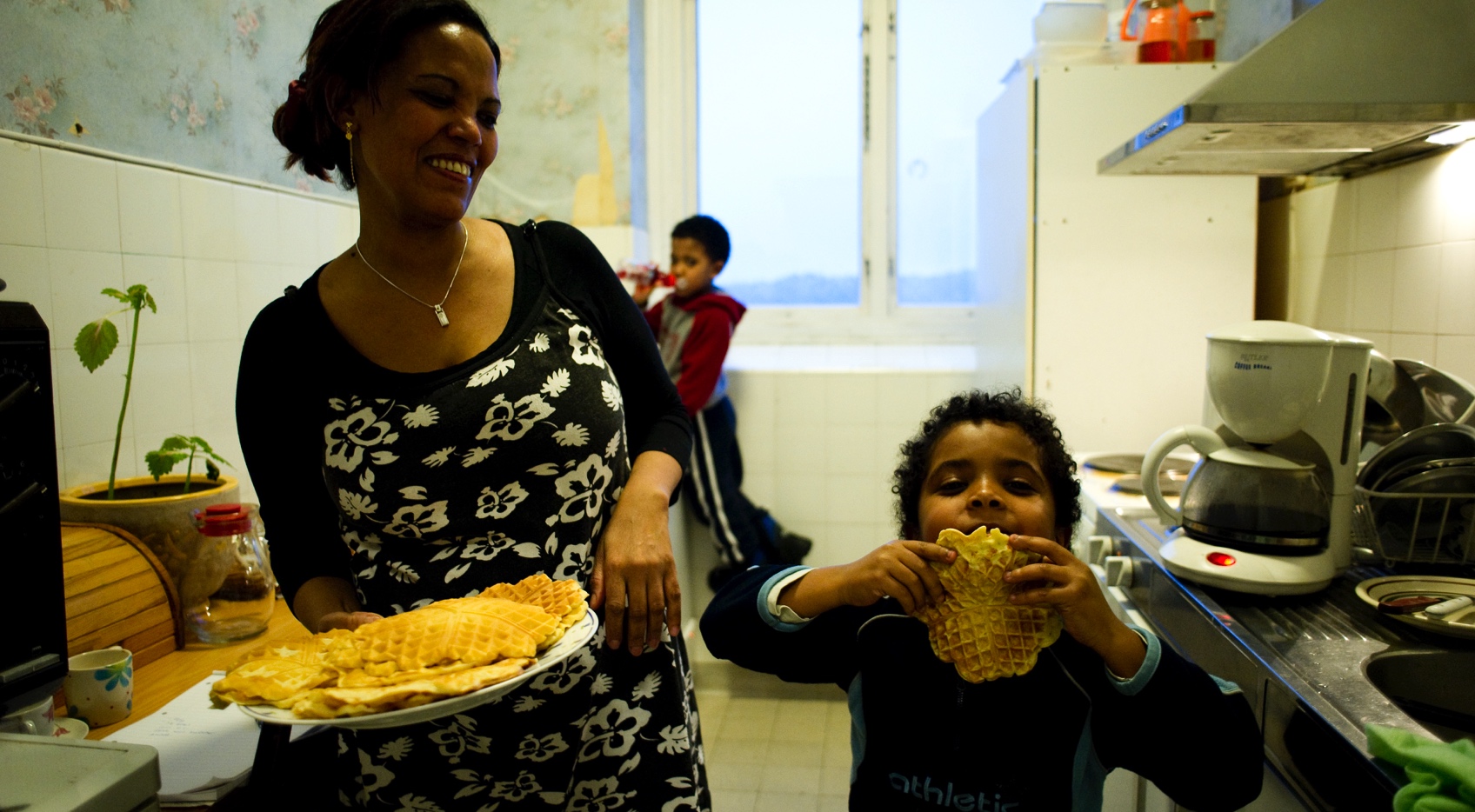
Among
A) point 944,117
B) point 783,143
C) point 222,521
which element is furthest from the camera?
point 783,143

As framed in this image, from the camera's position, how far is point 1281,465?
1.43 m

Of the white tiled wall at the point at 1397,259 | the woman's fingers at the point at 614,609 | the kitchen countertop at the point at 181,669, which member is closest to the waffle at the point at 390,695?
the woman's fingers at the point at 614,609

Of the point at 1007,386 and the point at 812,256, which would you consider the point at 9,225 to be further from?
the point at 812,256

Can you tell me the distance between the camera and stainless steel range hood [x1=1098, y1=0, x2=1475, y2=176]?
4.80 ft

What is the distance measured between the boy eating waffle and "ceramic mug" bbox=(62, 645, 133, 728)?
0.79 m

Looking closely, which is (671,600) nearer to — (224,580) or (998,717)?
(998,717)

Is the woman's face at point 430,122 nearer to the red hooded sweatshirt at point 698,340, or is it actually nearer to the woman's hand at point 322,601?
the woman's hand at point 322,601

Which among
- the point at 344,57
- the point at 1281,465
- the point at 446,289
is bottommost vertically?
the point at 1281,465

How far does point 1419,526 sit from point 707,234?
7.11 feet

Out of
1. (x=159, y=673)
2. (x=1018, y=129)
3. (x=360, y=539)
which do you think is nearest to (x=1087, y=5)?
(x=1018, y=129)

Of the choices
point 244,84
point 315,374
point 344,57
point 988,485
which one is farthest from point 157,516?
point 988,485

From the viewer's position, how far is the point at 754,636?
1200 millimetres

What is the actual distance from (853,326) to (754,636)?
263cm

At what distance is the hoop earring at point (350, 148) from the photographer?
1112mm
